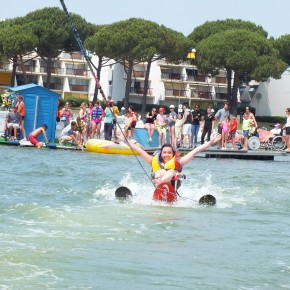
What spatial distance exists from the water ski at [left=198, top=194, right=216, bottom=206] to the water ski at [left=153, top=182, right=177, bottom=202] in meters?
0.58

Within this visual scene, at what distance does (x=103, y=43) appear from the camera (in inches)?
3627

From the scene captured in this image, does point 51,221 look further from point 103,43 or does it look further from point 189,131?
point 103,43

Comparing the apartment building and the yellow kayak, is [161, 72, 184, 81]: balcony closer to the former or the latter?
the apartment building

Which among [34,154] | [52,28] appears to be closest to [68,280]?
[34,154]

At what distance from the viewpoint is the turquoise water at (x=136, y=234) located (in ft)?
36.3

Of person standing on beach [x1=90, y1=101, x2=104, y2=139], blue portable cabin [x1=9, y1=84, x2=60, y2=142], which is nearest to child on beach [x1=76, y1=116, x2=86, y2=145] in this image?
person standing on beach [x1=90, y1=101, x2=104, y2=139]

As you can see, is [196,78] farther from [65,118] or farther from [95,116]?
[65,118]

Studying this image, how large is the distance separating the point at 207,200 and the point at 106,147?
13685mm

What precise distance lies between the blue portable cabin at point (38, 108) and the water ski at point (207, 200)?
49.5 feet

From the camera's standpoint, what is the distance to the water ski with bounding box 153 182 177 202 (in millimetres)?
17297

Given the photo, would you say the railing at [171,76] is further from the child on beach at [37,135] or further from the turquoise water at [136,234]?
the turquoise water at [136,234]

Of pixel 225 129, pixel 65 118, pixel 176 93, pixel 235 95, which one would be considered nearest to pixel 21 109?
pixel 65 118

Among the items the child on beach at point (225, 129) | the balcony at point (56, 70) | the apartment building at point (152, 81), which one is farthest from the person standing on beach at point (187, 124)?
the balcony at point (56, 70)

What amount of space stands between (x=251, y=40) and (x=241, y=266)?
277 feet
